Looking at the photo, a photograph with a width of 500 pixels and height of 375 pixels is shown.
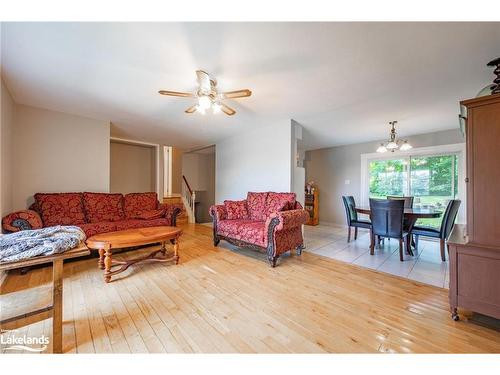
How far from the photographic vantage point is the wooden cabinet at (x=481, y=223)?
1.46 m

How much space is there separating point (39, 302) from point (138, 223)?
1535mm

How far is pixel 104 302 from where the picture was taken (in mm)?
1778

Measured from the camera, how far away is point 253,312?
5.41 ft

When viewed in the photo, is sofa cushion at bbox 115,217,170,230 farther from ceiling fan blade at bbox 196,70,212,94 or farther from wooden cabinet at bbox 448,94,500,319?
wooden cabinet at bbox 448,94,500,319

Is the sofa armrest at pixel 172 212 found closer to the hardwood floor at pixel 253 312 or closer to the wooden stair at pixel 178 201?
the hardwood floor at pixel 253 312

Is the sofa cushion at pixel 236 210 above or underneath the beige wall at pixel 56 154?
underneath

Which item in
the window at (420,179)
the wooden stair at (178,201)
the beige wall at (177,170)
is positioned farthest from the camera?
the beige wall at (177,170)

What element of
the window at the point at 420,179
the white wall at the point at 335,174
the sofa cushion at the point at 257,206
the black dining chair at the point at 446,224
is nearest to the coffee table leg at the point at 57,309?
the sofa cushion at the point at 257,206

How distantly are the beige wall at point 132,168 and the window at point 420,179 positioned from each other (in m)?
6.12

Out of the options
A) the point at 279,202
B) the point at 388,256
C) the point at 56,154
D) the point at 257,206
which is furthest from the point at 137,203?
the point at 388,256

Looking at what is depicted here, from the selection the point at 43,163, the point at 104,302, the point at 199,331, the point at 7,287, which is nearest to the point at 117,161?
the point at 43,163

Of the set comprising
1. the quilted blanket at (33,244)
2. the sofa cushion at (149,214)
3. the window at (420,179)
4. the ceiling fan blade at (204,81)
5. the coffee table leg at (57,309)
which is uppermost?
the ceiling fan blade at (204,81)

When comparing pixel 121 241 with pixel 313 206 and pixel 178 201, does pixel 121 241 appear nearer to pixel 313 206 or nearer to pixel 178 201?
pixel 178 201

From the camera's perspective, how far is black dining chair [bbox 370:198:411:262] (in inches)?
110
